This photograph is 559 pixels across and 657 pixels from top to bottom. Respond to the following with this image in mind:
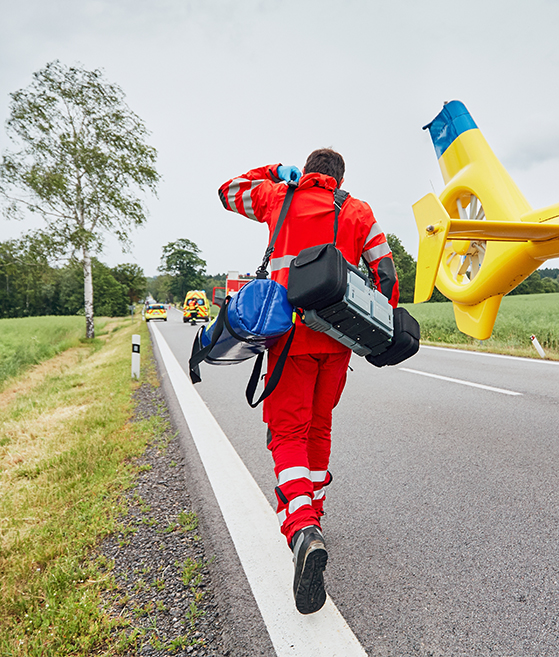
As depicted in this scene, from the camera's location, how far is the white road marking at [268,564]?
1544 mm

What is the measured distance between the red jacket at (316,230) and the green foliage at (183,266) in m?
82.1

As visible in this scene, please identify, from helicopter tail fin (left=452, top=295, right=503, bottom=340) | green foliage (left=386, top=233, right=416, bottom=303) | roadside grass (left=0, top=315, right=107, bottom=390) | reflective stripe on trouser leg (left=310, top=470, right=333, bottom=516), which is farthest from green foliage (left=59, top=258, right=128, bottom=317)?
reflective stripe on trouser leg (left=310, top=470, right=333, bottom=516)

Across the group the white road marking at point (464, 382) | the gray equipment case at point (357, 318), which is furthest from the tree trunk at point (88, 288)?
the gray equipment case at point (357, 318)

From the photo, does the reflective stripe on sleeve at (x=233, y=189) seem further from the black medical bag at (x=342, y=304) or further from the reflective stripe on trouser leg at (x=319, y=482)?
the reflective stripe on trouser leg at (x=319, y=482)

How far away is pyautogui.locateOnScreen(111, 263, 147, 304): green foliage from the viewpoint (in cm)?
7638

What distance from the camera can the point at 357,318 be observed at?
187 centimetres

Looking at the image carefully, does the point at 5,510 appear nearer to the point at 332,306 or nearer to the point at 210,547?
the point at 210,547

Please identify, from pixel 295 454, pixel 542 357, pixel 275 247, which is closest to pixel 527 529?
pixel 295 454

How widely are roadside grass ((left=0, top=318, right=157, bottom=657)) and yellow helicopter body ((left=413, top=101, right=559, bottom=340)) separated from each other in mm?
2606

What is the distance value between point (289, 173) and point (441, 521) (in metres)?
2.12

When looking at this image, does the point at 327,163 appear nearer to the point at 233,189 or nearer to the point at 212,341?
the point at 233,189

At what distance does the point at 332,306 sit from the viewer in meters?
1.80

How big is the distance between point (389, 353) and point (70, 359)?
14.8 metres

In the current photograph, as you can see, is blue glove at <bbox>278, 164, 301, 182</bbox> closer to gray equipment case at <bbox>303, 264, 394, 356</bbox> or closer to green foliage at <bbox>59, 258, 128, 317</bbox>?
gray equipment case at <bbox>303, 264, 394, 356</bbox>
